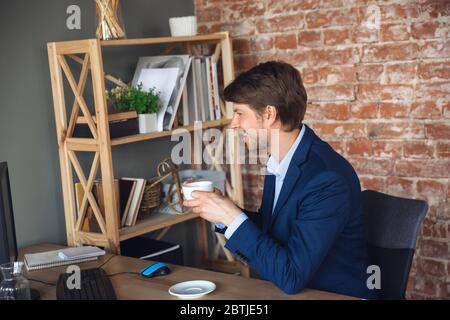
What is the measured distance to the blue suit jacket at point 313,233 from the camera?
1.83 m

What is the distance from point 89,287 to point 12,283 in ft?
0.80

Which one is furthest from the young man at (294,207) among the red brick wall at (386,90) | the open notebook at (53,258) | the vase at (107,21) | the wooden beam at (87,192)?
the red brick wall at (386,90)

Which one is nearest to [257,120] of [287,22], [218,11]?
[287,22]

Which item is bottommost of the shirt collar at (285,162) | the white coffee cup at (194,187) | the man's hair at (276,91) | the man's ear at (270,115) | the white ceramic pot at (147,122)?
the white coffee cup at (194,187)

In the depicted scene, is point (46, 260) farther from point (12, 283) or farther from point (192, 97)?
point (192, 97)

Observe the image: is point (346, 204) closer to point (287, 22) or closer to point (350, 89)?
point (350, 89)

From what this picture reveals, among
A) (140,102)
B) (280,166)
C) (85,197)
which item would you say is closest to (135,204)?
(85,197)

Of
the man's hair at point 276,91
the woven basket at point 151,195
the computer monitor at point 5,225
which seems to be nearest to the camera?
the computer monitor at point 5,225

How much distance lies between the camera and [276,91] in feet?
6.68

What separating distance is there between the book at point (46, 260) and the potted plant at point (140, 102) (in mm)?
663

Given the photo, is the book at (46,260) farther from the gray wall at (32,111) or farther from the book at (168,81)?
the book at (168,81)

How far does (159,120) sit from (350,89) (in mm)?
900

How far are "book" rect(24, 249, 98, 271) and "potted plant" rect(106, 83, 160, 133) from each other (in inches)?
26.1
